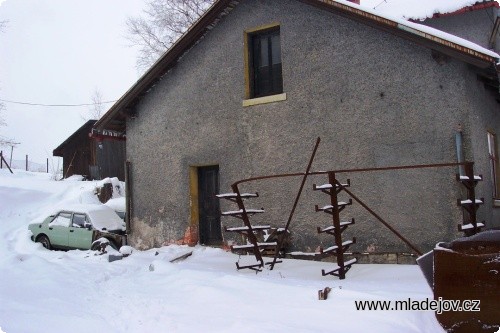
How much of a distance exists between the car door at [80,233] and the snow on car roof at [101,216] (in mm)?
161

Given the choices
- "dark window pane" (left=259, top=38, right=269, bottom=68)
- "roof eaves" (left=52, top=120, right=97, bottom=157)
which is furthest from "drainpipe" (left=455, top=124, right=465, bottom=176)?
"roof eaves" (left=52, top=120, right=97, bottom=157)

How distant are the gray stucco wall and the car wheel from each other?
2862 mm

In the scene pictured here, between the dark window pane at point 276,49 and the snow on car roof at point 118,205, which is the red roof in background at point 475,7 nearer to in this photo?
the dark window pane at point 276,49

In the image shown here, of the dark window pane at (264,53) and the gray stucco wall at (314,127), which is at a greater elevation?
the dark window pane at (264,53)

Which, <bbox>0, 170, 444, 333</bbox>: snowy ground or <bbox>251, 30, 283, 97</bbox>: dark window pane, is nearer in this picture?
<bbox>0, 170, 444, 333</bbox>: snowy ground

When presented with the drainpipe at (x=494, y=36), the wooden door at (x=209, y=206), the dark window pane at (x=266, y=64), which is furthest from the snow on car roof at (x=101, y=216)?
the drainpipe at (x=494, y=36)

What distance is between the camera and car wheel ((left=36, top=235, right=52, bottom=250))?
42.4 ft

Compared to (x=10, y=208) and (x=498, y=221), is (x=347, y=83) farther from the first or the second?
(x=10, y=208)

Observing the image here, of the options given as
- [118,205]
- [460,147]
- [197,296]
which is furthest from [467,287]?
[118,205]

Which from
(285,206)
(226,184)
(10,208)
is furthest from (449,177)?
(10,208)

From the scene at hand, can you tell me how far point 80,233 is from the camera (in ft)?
40.5

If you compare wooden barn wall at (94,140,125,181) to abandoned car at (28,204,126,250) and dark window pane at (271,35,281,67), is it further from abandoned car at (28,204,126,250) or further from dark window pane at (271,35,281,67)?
dark window pane at (271,35,281,67)

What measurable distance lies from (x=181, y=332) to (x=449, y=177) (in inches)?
219

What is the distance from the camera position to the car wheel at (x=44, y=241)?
12922 mm
